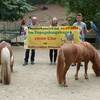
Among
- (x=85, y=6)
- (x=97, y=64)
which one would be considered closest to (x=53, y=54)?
(x=97, y=64)

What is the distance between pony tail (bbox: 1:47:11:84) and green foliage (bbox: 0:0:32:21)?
10.9m

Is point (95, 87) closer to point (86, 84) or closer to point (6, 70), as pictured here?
point (86, 84)

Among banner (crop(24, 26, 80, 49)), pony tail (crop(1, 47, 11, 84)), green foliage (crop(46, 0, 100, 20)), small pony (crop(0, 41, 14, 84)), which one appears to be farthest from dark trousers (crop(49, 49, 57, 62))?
green foliage (crop(46, 0, 100, 20))

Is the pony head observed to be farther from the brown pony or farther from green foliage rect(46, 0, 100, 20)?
green foliage rect(46, 0, 100, 20)

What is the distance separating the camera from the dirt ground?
401 inches

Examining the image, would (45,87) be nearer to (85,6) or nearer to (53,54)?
(53,54)

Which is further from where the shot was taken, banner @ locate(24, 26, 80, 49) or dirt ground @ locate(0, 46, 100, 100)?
banner @ locate(24, 26, 80, 49)

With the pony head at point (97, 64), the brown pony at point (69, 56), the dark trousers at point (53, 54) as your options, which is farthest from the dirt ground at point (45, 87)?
the dark trousers at point (53, 54)

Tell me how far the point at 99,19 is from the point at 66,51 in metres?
12.9

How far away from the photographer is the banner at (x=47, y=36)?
52.0ft

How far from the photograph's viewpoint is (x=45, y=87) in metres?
11.3

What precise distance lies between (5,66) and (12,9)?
11.6m

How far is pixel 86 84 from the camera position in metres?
11.8

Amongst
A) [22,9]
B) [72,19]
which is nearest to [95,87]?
[22,9]
